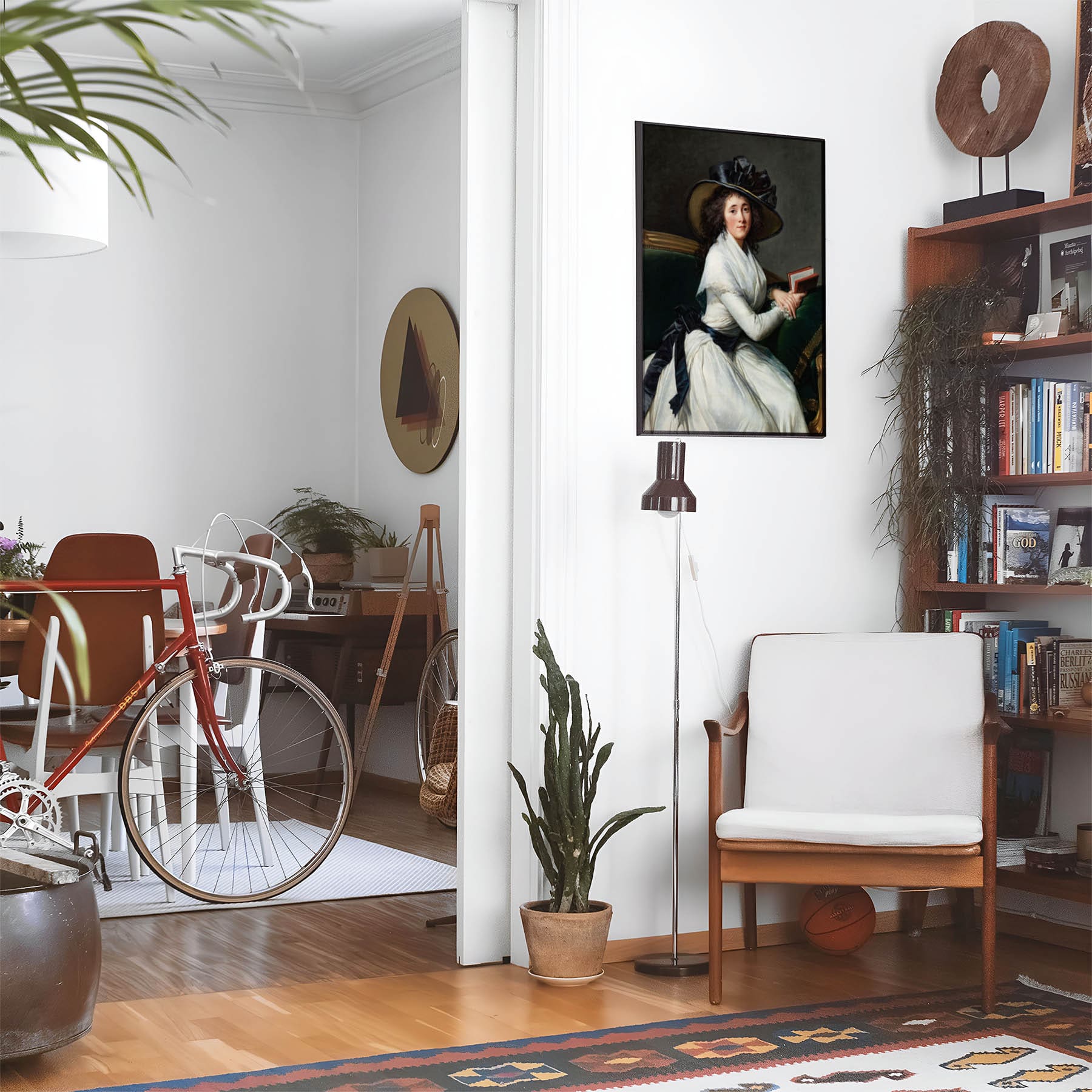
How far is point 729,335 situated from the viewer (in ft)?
12.3

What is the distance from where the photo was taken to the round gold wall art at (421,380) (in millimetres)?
6148

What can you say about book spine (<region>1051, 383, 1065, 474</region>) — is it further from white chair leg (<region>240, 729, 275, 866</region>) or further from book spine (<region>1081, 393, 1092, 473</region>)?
white chair leg (<region>240, 729, 275, 866</region>)

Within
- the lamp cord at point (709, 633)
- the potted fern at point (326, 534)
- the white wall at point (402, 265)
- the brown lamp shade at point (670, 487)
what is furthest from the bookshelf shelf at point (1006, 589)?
the potted fern at point (326, 534)

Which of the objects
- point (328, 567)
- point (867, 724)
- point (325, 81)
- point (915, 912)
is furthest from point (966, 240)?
point (325, 81)

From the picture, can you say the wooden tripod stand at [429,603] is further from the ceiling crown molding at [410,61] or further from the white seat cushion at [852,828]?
the white seat cushion at [852,828]

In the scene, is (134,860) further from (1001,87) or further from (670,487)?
(1001,87)

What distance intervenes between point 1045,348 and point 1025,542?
503 millimetres

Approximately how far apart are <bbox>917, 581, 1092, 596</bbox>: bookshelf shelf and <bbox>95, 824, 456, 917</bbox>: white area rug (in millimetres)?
1730

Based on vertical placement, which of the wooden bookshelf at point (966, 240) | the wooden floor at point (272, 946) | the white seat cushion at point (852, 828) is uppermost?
the wooden bookshelf at point (966, 240)

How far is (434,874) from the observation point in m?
4.69

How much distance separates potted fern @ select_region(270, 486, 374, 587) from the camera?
6500 mm

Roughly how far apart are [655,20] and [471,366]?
1.00 meters

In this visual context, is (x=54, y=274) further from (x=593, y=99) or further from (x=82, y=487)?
(x=593, y=99)

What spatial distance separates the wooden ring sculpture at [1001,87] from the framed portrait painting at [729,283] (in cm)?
40
